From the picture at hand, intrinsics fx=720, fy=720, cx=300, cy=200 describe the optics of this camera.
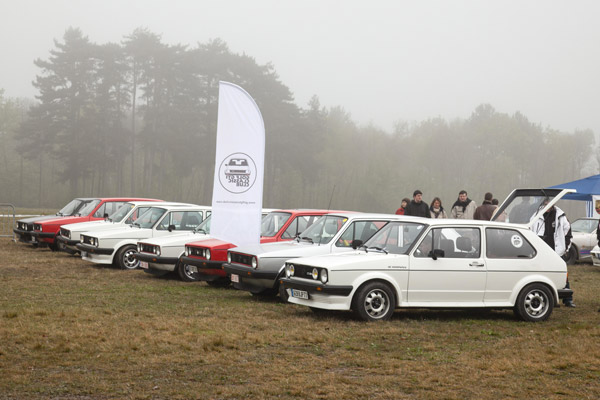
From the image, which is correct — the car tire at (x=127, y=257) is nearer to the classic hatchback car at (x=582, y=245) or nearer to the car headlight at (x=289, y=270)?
the car headlight at (x=289, y=270)

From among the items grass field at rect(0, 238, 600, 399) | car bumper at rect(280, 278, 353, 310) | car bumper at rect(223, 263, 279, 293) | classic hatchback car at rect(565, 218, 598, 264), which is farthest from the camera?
classic hatchback car at rect(565, 218, 598, 264)

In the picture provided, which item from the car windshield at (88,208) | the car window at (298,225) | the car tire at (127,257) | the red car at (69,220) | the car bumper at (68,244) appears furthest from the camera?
Result: the car windshield at (88,208)

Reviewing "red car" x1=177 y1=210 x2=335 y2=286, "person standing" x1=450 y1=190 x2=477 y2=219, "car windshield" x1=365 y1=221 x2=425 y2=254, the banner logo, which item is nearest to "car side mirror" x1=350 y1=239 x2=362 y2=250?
"car windshield" x1=365 y1=221 x2=425 y2=254

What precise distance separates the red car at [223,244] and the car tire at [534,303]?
15.1 ft

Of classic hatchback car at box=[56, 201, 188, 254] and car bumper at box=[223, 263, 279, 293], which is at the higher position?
classic hatchback car at box=[56, 201, 188, 254]

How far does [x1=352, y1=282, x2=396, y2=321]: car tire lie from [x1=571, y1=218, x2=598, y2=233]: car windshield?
14892 mm

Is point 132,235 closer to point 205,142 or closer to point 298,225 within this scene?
point 298,225

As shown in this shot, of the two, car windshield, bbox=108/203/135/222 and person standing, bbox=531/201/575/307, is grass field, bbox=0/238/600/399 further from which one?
car windshield, bbox=108/203/135/222

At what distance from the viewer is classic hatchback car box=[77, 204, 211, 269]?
16969 millimetres

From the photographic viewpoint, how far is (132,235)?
17203mm

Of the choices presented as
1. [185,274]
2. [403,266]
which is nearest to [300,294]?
[403,266]

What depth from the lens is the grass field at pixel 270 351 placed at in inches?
251

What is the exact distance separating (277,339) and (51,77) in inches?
2400

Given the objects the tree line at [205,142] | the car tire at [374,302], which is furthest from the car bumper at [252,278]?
the tree line at [205,142]
